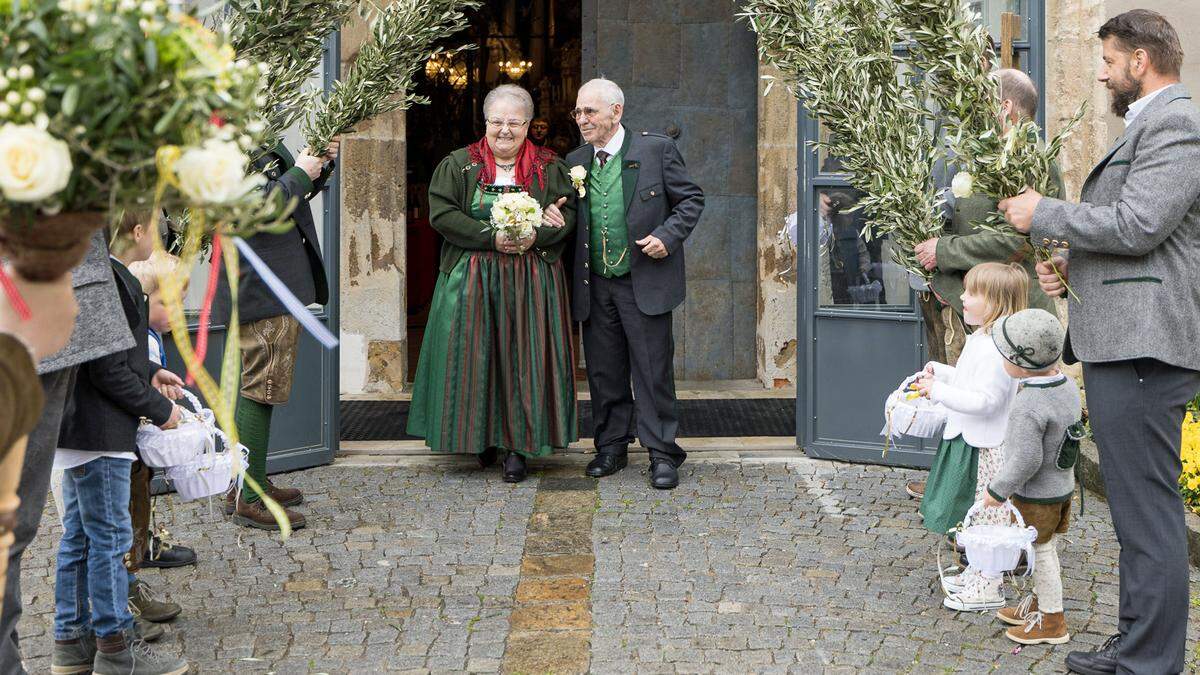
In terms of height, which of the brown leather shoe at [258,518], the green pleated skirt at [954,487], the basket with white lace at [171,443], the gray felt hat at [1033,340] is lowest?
the brown leather shoe at [258,518]

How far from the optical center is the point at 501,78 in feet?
45.5

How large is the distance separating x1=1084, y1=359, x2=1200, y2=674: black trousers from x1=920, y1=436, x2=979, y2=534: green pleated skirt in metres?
0.94

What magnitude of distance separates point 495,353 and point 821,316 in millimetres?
1817

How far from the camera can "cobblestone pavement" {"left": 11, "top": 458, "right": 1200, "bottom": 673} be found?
4508mm

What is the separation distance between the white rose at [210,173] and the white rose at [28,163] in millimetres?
213

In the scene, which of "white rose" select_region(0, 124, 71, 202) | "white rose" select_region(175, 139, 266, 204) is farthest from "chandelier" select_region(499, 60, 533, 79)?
"white rose" select_region(0, 124, 71, 202)

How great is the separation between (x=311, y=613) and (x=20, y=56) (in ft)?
9.63

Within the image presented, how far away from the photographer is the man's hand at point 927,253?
17.7ft

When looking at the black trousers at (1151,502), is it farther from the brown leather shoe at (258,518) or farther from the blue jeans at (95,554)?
the brown leather shoe at (258,518)

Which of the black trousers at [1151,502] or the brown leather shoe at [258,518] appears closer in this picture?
the black trousers at [1151,502]

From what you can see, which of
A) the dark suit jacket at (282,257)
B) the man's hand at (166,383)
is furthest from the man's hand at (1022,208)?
the dark suit jacket at (282,257)

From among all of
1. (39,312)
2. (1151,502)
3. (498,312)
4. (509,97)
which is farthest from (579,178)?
(39,312)

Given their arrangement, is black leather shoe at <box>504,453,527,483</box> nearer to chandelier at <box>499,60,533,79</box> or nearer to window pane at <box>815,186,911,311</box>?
window pane at <box>815,186,911,311</box>

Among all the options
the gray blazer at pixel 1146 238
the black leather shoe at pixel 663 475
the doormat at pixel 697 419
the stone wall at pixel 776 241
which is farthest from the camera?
the stone wall at pixel 776 241
